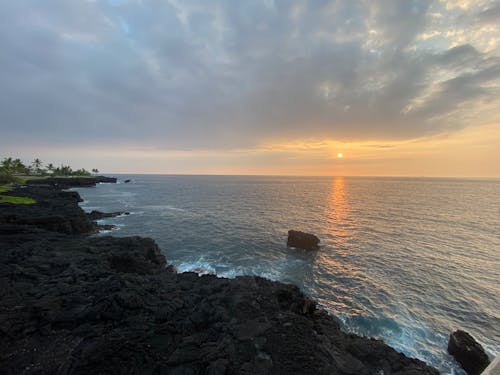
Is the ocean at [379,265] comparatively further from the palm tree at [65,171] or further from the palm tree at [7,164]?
the palm tree at [65,171]

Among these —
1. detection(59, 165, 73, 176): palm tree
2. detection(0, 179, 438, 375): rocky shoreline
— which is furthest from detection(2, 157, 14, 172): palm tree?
detection(0, 179, 438, 375): rocky shoreline

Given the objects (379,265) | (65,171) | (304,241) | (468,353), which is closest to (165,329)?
(468,353)

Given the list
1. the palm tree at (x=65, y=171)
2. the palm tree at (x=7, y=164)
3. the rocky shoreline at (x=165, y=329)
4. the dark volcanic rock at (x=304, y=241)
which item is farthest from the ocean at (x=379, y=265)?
the palm tree at (x=65, y=171)

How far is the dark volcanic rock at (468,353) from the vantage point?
12.9 metres

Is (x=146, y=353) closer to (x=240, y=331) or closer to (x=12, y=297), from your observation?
(x=240, y=331)

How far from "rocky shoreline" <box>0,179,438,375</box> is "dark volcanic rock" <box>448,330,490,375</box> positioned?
4369 mm

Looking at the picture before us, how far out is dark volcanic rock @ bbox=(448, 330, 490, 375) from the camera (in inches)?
506

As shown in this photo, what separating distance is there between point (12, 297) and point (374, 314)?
2465 cm

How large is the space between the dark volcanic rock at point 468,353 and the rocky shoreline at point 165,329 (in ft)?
14.3

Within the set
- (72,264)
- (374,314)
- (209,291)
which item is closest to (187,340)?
(209,291)

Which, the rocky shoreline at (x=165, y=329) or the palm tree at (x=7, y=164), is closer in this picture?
the rocky shoreline at (x=165, y=329)

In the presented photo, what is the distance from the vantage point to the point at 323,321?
531 inches

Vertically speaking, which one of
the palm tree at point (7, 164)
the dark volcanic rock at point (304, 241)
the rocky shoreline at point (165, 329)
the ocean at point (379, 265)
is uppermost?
the palm tree at point (7, 164)

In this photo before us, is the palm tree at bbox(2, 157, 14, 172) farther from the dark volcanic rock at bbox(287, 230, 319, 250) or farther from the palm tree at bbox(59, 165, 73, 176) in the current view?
the dark volcanic rock at bbox(287, 230, 319, 250)
